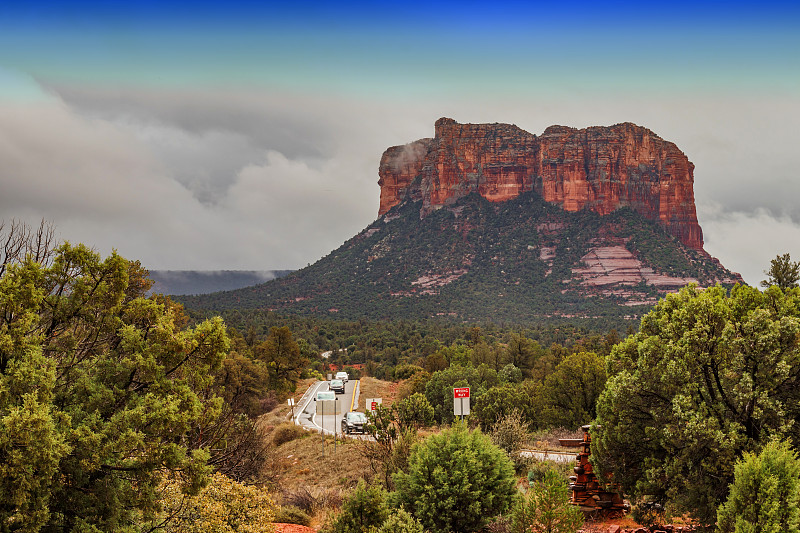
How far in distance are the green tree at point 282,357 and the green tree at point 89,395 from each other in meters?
39.8

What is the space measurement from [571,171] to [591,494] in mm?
130206

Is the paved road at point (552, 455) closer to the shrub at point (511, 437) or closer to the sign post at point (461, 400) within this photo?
the shrub at point (511, 437)

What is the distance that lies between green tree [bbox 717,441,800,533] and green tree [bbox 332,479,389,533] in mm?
5069

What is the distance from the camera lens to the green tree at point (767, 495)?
7.93m

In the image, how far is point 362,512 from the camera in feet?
31.7

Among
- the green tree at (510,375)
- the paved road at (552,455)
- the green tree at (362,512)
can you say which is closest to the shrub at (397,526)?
the green tree at (362,512)

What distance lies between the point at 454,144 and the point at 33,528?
149 metres

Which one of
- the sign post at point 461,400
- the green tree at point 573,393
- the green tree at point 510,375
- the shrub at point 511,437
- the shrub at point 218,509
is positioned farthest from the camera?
the green tree at point 510,375

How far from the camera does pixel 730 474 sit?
35.2 feet

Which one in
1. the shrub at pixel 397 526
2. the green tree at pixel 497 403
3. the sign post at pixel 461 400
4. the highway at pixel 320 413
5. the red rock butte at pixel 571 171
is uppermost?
the red rock butte at pixel 571 171

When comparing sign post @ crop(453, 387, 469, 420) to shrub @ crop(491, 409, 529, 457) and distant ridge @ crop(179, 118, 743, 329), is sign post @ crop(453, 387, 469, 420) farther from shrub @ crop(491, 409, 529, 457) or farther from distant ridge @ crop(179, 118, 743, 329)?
distant ridge @ crop(179, 118, 743, 329)

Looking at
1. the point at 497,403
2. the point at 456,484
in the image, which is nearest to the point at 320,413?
the point at 497,403

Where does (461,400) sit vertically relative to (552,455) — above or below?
above

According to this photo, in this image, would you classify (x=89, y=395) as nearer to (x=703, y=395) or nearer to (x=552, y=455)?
(x=703, y=395)
